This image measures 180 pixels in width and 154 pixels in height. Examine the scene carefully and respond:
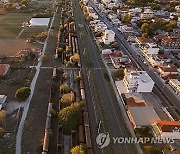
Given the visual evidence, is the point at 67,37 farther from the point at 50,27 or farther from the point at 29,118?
the point at 29,118

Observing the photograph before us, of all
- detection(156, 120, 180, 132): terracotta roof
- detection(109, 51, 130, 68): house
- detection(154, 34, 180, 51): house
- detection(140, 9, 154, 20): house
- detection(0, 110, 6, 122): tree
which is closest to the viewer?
detection(156, 120, 180, 132): terracotta roof

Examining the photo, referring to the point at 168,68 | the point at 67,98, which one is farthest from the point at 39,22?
the point at 67,98

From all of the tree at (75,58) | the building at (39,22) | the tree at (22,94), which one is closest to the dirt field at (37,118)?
the tree at (22,94)

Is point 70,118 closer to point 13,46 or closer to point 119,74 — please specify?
point 119,74

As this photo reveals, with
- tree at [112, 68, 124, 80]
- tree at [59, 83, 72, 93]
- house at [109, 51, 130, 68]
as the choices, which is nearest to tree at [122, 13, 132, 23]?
house at [109, 51, 130, 68]

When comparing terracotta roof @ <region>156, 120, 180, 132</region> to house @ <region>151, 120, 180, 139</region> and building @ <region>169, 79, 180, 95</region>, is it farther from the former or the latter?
building @ <region>169, 79, 180, 95</region>

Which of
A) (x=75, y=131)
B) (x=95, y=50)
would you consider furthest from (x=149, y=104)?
(x=95, y=50)

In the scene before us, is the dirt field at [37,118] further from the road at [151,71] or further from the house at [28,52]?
the road at [151,71]
